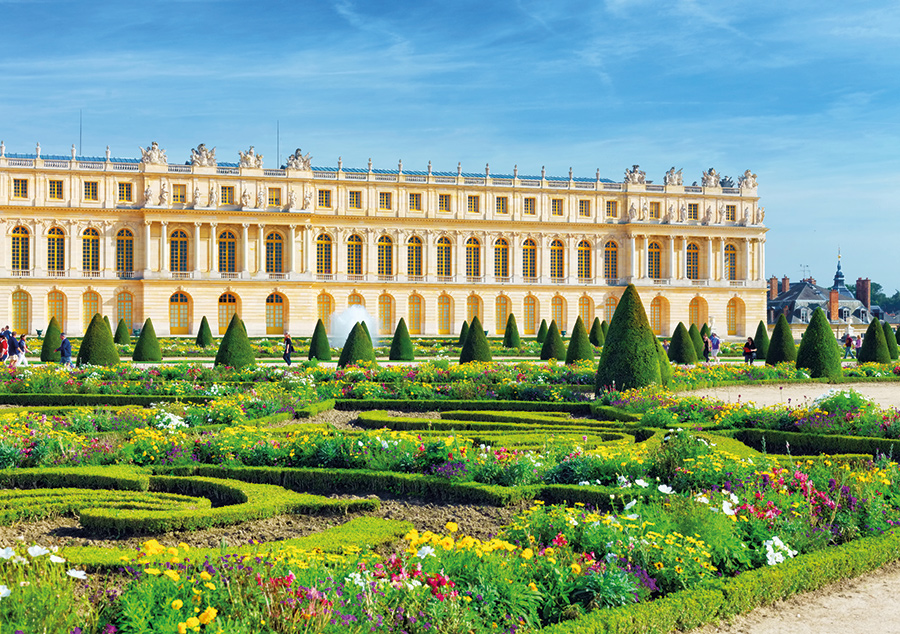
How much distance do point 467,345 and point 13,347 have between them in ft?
37.3

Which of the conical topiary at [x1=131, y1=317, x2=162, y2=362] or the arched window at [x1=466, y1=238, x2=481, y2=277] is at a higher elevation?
the arched window at [x1=466, y1=238, x2=481, y2=277]

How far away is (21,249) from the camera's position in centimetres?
4631

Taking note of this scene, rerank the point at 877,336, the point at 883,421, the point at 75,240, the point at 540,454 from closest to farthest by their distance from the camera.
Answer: the point at 540,454, the point at 883,421, the point at 877,336, the point at 75,240

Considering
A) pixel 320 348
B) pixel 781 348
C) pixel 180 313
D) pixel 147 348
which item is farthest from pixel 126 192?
pixel 781 348

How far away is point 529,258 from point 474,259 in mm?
3320

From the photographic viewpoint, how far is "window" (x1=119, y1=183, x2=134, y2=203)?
47062mm

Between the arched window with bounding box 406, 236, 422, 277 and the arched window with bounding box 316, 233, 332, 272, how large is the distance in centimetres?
451

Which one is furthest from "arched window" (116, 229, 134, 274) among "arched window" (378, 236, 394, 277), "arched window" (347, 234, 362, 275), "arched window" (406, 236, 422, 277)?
"arched window" (406, 236, 422, 277)

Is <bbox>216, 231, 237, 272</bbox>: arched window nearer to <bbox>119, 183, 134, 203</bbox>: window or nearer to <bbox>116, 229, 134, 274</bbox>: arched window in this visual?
<bbox>116, 229, 134, 274</bbox>: arched window

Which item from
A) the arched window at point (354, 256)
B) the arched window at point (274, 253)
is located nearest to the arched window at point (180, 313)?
the arched window at point (274, 253)

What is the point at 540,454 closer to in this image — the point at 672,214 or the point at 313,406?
the point at 313,406

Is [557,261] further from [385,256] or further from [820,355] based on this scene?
[820,355]

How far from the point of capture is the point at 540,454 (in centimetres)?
904

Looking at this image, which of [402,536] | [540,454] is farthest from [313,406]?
[402,536]
